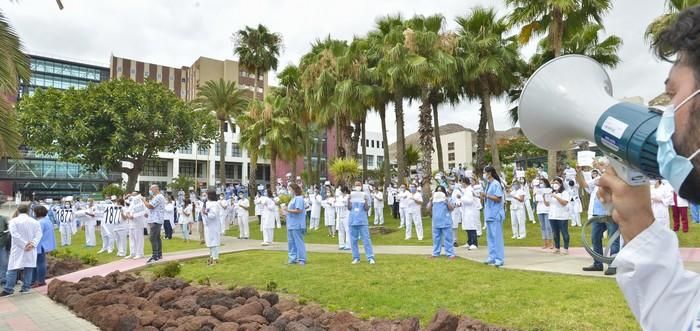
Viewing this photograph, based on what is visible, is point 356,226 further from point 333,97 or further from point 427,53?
point 333,97

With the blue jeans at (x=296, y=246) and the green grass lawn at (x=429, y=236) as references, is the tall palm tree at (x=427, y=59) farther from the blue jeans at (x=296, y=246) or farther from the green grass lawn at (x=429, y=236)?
the blue jeans at (x=296, y=246)

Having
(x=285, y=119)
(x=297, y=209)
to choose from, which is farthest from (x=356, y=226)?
(x=285, y=119)

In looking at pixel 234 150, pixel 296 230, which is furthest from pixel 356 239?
pixel 234 150

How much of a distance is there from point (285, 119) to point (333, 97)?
587 centimetres

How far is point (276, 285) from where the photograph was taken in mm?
7625

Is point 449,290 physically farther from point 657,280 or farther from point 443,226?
point 657,280

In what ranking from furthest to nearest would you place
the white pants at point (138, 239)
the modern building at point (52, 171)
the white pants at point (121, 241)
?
the modern building at point (52, 171) → the white pants at point (121, 241) → the white pants at point (138, 239)

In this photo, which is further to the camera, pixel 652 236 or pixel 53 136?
pixel 53 136

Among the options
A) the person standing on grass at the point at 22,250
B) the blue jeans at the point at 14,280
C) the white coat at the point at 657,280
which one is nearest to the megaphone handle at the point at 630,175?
the white coat at the point at 657,280

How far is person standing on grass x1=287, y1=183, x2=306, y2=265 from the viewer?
1044 cm

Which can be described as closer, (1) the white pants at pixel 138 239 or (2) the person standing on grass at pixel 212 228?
(2) the person standing on grass at pixel 212 228

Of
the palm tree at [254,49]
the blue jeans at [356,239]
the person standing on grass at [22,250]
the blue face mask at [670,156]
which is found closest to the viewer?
the blue face mask at [670,156]

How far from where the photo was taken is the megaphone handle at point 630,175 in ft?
4.16

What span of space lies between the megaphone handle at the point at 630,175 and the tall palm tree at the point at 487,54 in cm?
1961
